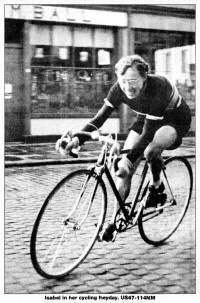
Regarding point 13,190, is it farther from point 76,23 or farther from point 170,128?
point 76,23

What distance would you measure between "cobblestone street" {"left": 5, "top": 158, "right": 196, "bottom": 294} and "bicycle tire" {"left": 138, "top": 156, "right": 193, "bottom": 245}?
0.27ft

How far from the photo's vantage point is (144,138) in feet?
12.4

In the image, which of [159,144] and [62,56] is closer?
[159,144]

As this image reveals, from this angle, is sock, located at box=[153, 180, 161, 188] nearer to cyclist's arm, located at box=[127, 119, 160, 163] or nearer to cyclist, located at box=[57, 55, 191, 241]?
cyclist, located at box=[57, 55, 191, 241]

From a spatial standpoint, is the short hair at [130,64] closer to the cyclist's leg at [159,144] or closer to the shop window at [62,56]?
the cyclist's leg at [159,144]

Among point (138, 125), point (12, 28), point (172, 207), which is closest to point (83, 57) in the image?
point (12, 28)

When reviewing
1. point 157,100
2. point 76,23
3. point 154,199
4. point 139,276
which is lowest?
point 139,276

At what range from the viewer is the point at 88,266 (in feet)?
11.6

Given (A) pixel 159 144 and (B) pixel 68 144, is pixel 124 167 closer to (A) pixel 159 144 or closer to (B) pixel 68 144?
(A) pixel 159 144

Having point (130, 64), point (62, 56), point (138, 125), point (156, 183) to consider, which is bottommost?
point (156, 183)

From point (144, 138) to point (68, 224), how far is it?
980 mm

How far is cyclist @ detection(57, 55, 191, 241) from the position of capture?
12.0 feet

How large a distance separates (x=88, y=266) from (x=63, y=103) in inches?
196

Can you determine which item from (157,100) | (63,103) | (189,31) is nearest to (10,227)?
(157,100)
